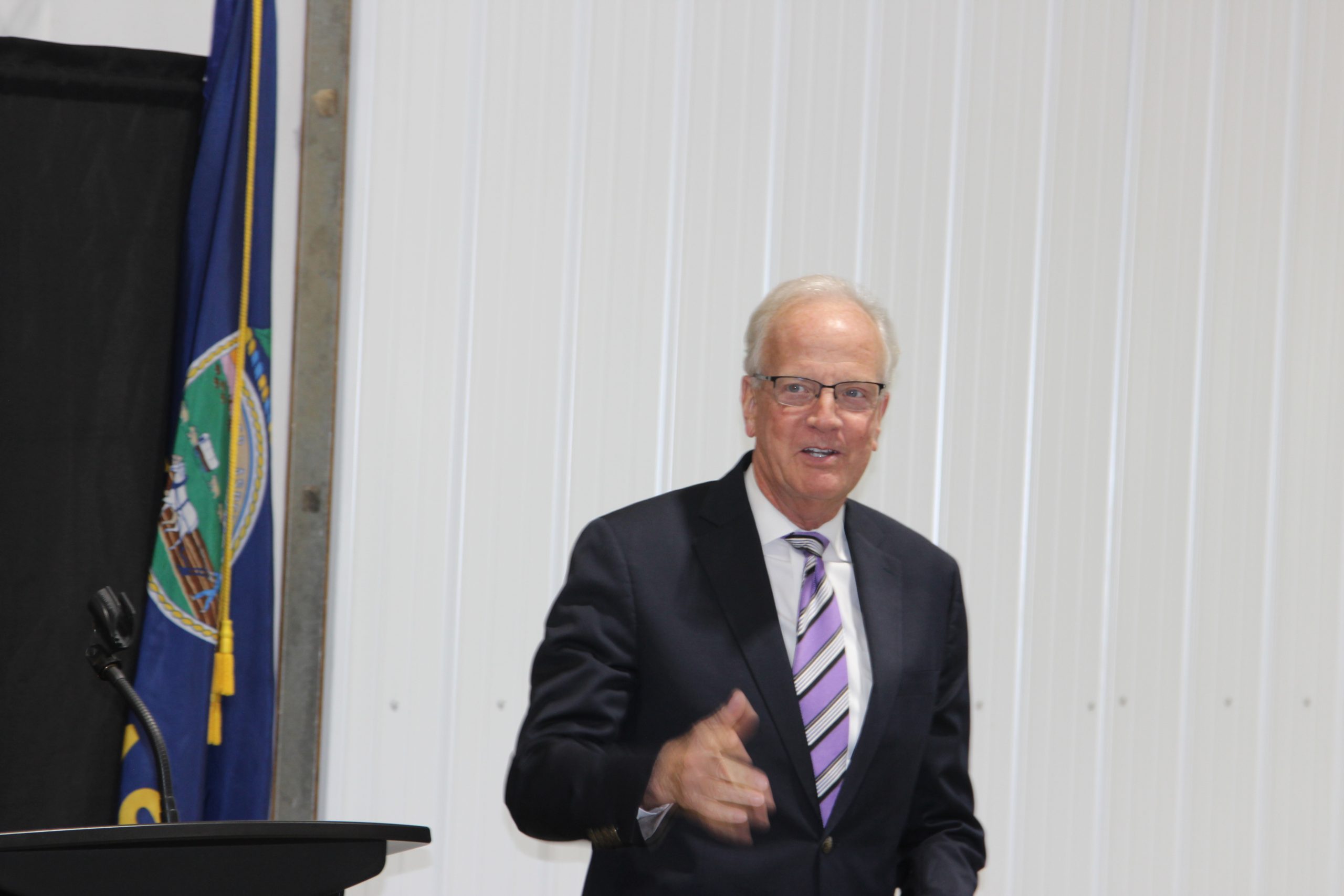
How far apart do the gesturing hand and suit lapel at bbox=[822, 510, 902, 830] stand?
0.28 metres

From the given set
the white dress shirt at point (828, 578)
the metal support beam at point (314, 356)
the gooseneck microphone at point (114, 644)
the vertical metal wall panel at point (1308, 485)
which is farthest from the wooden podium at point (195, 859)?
the vertical metal wall panel at point (1308, 485)

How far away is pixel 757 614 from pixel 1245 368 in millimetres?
1994

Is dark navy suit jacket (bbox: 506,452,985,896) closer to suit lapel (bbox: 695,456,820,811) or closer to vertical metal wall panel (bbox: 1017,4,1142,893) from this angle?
suit lapel (bbox: 695,456,820,811)

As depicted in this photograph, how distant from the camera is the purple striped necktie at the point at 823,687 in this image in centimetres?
169

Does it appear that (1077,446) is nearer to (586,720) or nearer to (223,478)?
(586,720)

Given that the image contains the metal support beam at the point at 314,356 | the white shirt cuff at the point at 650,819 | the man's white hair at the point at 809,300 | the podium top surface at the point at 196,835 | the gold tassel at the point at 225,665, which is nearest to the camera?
the podium top surface at the point at 196,835

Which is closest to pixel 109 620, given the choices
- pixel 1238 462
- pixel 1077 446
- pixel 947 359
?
pixel 947 359

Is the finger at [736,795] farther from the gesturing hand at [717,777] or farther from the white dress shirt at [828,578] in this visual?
the white dress shirt at [828,578]

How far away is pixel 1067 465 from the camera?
299cm

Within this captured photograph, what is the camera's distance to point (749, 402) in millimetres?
1903

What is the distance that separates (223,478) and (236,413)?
5.4 inches

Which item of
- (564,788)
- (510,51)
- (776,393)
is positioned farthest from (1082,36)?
(564,788)

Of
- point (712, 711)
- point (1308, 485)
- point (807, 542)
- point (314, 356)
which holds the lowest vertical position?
point (712, 711)

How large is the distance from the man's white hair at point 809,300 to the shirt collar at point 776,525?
18cm
